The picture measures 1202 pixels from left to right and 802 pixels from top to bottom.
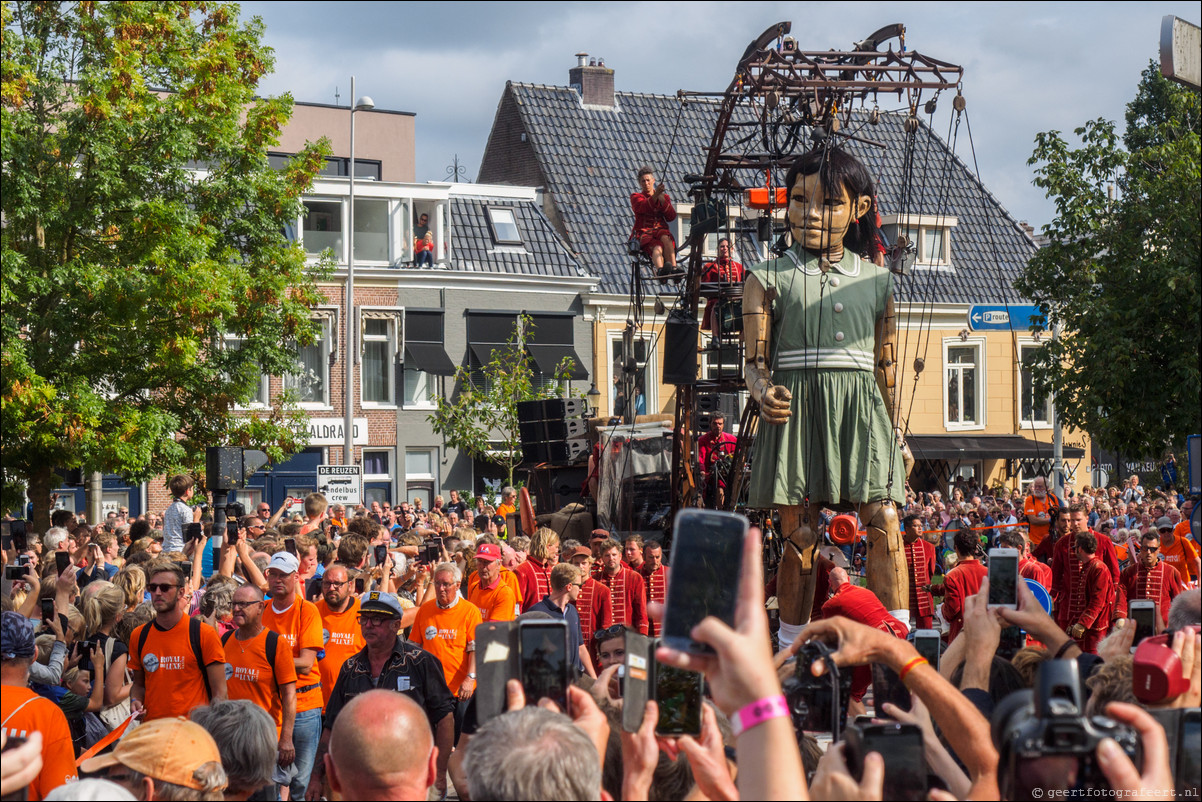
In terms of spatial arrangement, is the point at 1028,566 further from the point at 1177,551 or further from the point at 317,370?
the point at 317,370

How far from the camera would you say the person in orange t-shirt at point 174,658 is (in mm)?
6469

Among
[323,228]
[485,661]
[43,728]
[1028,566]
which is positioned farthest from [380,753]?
[323,228]

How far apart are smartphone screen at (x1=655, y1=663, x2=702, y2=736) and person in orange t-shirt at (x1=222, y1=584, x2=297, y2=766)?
411 cm

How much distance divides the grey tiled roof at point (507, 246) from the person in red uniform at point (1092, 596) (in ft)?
75.2

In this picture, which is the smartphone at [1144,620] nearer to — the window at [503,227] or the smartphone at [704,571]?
the smartphone at [704,571]

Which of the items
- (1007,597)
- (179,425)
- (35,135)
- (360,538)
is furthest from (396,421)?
(1007,597)

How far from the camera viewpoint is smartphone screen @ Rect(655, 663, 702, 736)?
2.82 meters

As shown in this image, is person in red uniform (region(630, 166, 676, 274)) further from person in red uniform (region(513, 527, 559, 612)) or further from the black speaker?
person in red uniform (region(513, 527, 559, 612))

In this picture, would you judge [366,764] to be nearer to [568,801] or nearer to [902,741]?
[568,801]

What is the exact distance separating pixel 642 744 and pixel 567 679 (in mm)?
220

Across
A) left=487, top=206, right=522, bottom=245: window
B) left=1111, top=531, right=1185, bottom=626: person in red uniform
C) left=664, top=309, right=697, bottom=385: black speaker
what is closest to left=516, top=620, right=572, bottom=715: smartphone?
left=1111, top=531, right=1185, bottom=626: person in red uniform

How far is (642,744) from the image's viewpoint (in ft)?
9.39

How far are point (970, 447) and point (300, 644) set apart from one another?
29075mm

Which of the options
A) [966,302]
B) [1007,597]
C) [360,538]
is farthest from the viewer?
[966,302]
